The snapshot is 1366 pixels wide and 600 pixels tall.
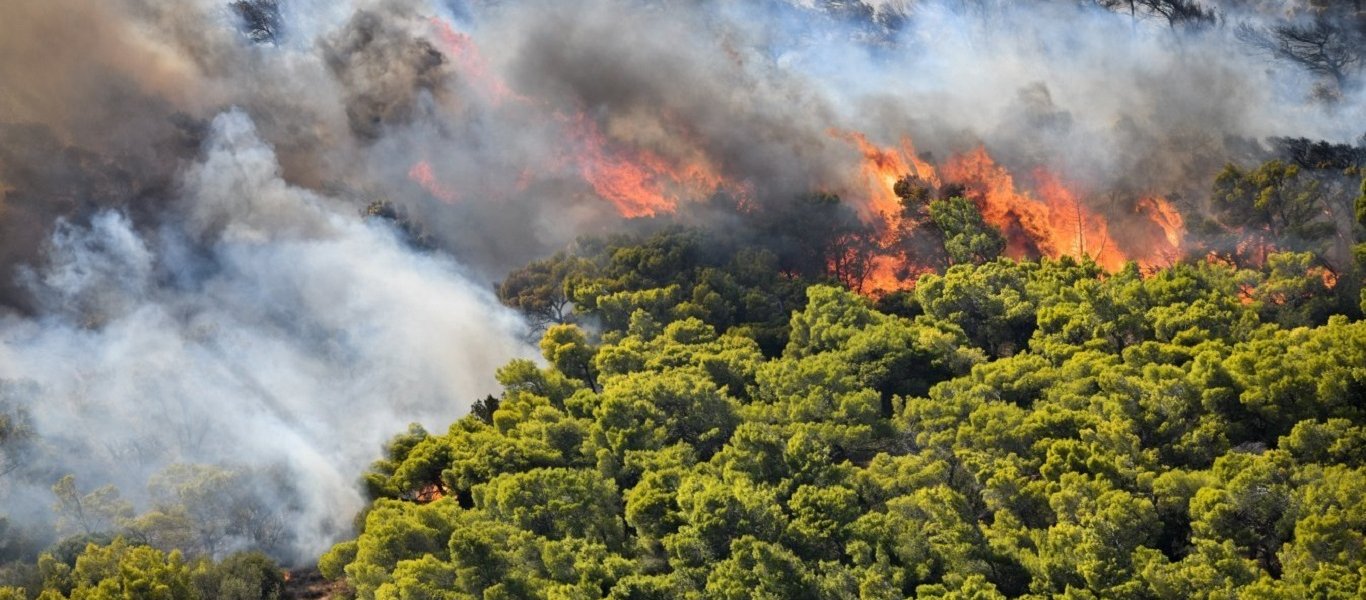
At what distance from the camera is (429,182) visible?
9075cm

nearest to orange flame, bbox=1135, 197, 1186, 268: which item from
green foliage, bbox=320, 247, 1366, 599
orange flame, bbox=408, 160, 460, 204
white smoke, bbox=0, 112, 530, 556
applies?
green foliage, bbox=320, 247, 1366, 599

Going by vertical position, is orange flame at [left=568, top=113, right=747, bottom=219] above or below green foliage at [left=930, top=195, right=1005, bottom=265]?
above

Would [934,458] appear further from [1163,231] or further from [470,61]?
[470,61]

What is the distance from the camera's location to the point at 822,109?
285 ft

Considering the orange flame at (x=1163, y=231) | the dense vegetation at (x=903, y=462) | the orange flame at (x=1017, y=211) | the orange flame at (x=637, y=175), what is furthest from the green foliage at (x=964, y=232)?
the orange flame at (x=637, y=175)

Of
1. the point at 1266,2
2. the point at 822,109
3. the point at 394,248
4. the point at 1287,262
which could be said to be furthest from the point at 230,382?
the point at 1266,2

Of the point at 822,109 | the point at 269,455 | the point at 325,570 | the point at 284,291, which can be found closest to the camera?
the point at 325,570

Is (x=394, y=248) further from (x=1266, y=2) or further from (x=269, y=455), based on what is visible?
(x=1266, y=2)

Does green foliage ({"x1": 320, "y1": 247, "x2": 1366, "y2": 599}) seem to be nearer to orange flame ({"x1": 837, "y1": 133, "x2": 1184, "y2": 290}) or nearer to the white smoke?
the white smoke

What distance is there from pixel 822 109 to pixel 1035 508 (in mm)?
41891

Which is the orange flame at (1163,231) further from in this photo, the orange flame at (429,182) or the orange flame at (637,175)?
the orange flame at (429,182)

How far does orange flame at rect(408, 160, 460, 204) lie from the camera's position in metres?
89.4

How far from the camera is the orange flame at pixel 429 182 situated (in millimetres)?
89375

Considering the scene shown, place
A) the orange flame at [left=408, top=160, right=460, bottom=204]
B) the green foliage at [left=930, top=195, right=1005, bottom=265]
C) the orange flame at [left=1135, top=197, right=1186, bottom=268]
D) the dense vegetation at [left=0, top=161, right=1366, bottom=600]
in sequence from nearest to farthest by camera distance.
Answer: the dense vegetation at [left=0, top=161, right=1366, bottom=600] < the orange flame at [left=1135, top=197, right=1186, bottom=268] < the green foliage at [left=930, top=195, right=1005, bottom=265] < the orange flame at [left=408, top=160, right=460, bottom=204]
